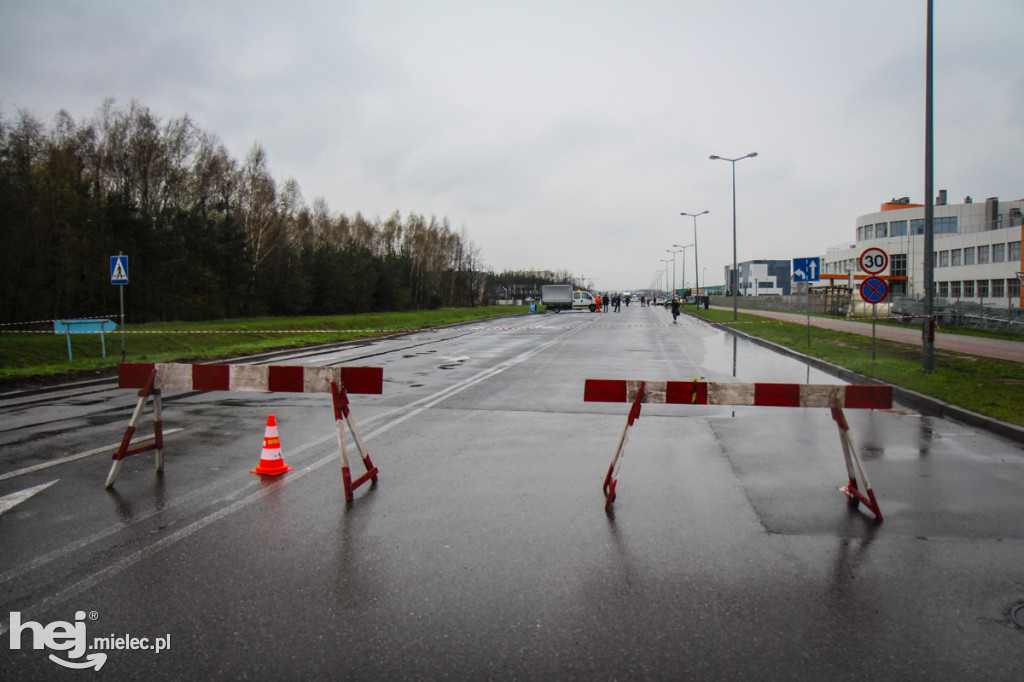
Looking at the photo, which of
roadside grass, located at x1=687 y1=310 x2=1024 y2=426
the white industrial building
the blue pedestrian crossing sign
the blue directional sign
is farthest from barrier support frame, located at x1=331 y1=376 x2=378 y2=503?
the white industrial building

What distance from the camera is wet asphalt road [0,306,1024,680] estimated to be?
3107 millimetres

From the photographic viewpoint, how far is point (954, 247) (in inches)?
2805

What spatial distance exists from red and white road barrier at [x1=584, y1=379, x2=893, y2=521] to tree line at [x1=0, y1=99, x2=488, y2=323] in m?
29.7

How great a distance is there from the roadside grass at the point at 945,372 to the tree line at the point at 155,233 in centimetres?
3023

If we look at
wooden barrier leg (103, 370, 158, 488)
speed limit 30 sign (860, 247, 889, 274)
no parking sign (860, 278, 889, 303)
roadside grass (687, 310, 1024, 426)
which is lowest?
roadside grass (687, 310, 1024, 426)

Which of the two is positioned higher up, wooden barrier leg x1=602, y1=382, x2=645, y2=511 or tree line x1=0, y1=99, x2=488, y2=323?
tree line x1=0, y1=99, x2=488, y2=323

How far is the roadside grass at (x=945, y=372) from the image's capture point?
9.82 metres

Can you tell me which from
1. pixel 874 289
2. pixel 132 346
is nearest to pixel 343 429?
pixel 874 289

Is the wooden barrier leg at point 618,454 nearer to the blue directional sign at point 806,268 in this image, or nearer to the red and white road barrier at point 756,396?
the red and white road barrier at point 756,396

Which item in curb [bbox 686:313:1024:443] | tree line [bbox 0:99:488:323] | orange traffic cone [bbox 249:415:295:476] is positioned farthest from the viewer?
tree line [bbox 0:99:488:323]

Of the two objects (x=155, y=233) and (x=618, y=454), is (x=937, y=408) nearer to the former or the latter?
(x=618, y=454)

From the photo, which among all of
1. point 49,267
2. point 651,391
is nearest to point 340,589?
point 651,391

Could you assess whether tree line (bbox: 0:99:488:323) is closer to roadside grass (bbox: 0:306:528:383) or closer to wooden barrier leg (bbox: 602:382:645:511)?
roadside grass (bbox: 0:306:528:383)

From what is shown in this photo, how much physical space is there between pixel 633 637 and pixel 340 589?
1644 mm
